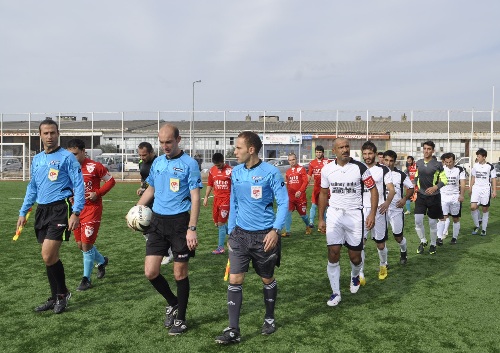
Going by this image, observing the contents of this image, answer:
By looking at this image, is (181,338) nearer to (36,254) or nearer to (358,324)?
(358,324)

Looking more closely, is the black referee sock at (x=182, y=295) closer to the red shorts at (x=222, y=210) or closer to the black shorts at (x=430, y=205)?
the red shorts at (x=222, y=210)

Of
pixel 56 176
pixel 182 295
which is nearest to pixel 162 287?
pixel 182 295

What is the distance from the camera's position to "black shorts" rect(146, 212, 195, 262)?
461cm

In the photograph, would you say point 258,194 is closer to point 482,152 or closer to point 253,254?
point 253,254

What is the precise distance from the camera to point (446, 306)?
18.7 feet

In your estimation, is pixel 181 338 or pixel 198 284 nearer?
pixel 181 338

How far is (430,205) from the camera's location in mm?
9211

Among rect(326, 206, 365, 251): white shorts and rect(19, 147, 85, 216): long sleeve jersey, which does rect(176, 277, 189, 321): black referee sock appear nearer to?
rect(19, 147, 85, 216): long sleeve jersey

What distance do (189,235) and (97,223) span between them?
106 inches

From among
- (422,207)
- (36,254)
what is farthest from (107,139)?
(422,207)

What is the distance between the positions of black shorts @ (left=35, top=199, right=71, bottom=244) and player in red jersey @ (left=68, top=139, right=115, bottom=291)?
3.22ft

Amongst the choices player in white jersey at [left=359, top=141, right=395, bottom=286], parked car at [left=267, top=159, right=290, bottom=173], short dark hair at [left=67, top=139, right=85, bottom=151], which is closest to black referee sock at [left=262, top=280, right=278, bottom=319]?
player in white jersey at [left=359, top=141, right=395, bottom=286]

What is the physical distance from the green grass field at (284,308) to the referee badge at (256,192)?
4.95 ft

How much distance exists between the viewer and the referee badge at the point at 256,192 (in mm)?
4516
